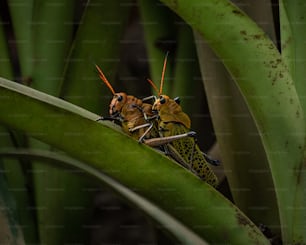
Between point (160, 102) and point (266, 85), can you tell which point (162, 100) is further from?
point (266, 85)

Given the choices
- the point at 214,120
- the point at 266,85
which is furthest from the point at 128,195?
the point at 214,120

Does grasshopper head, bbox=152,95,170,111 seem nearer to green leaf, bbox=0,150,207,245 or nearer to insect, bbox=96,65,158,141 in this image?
insect, bbox=96,65,158,141

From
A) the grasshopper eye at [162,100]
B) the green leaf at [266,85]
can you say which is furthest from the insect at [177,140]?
the green leaf at [266,85]

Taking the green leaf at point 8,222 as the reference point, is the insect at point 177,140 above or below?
above

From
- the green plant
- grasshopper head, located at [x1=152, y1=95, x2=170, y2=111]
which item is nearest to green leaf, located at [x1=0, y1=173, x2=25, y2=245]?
the green plant

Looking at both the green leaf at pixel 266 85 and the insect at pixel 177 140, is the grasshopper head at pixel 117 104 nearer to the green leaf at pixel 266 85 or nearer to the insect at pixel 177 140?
the insect at pixel 177 140

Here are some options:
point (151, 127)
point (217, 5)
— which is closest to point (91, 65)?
point (151, 127)

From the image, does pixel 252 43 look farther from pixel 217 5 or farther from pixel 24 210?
pixel 24 210
